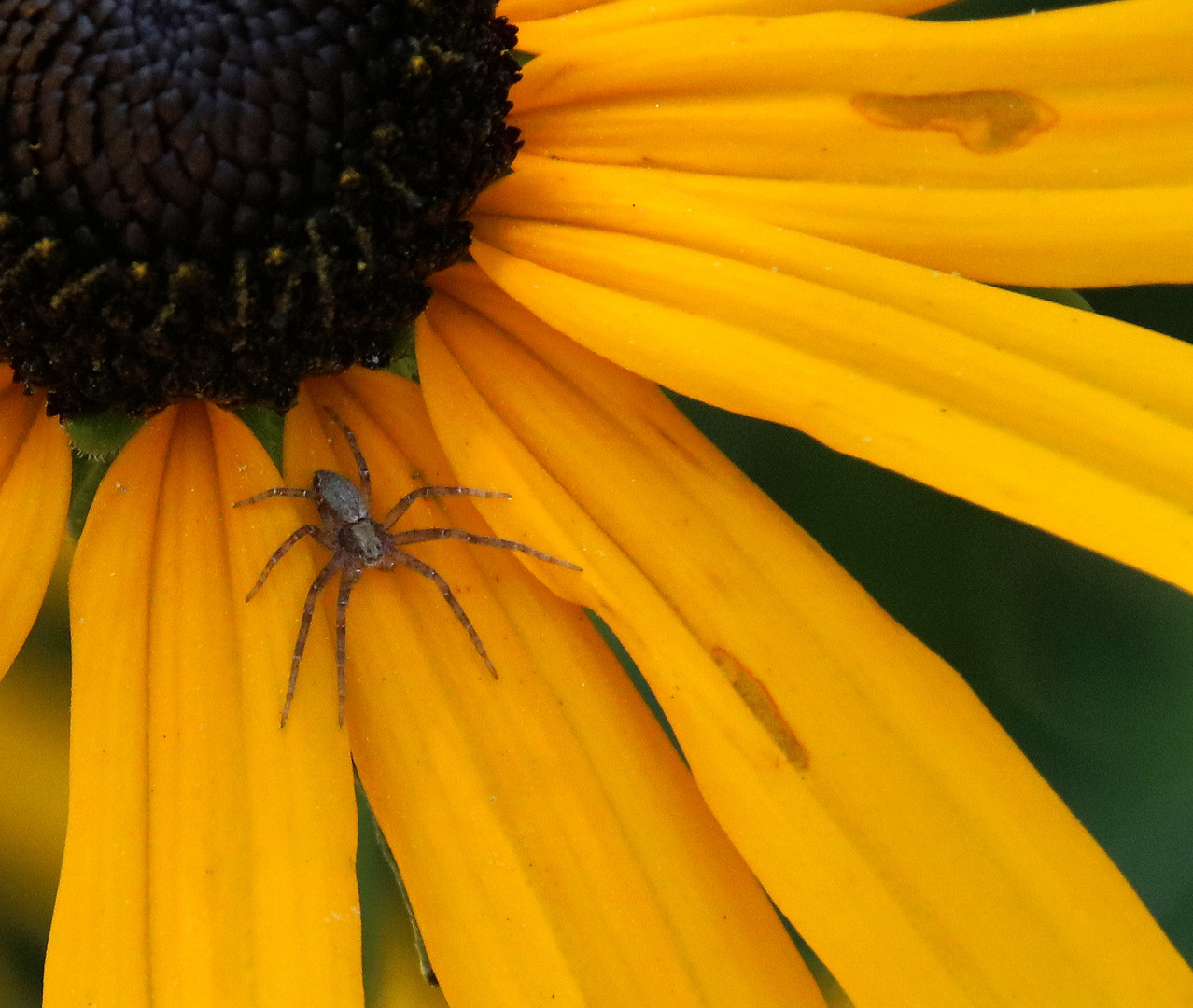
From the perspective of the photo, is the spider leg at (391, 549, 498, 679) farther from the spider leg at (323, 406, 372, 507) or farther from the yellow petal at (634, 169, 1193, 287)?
the yellow petal at (634, 169, 1193, 287)

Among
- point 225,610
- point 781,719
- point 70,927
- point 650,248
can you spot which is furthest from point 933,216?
point 70,927

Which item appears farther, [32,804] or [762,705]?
[32,804]

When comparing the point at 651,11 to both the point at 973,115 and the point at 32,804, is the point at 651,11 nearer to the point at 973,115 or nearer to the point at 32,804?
the point at 973,115

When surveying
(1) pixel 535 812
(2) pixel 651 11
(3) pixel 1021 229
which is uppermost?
(2) pixel 651 11

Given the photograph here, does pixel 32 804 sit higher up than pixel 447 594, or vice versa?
pixel 447 594

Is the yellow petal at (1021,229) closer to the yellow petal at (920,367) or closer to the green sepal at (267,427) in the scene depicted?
the yellow petal at (920,367)

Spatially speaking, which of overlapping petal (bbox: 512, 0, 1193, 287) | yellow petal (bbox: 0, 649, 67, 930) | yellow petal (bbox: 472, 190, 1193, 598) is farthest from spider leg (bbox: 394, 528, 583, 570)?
yellow petal (bbox: 0, 649, 67, 930)

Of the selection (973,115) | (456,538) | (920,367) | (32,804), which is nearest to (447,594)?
(456,538)

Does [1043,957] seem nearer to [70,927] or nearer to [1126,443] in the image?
[1126,443]
